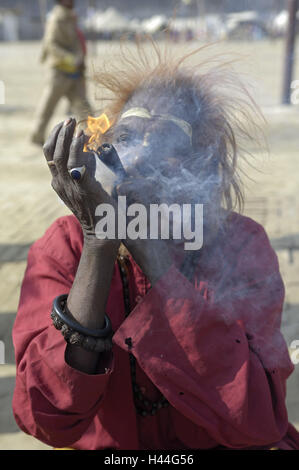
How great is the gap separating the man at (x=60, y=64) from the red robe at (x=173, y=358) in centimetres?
646

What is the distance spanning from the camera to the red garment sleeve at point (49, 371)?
5.02 ft

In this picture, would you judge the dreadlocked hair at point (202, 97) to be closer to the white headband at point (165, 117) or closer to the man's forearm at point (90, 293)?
the white headband at point (165, 117)

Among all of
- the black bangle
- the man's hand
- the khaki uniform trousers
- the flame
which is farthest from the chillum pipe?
the khaki uniform trousers

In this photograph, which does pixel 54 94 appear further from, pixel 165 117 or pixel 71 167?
pixel 71 167

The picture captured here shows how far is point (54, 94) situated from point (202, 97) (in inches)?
259

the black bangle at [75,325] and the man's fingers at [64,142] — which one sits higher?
the man's fingers at [64,142]

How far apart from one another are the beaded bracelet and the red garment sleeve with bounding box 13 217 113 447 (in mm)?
43

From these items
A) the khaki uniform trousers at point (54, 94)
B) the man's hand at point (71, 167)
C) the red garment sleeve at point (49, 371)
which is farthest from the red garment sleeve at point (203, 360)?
the khaki uniform trousers at point (54, 94)

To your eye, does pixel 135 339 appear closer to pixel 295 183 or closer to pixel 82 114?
pixel 82 114

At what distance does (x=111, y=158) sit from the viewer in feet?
4.72

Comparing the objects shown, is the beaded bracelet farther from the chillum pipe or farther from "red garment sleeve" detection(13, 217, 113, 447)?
the chillum pipe

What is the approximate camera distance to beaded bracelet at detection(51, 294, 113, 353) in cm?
150
